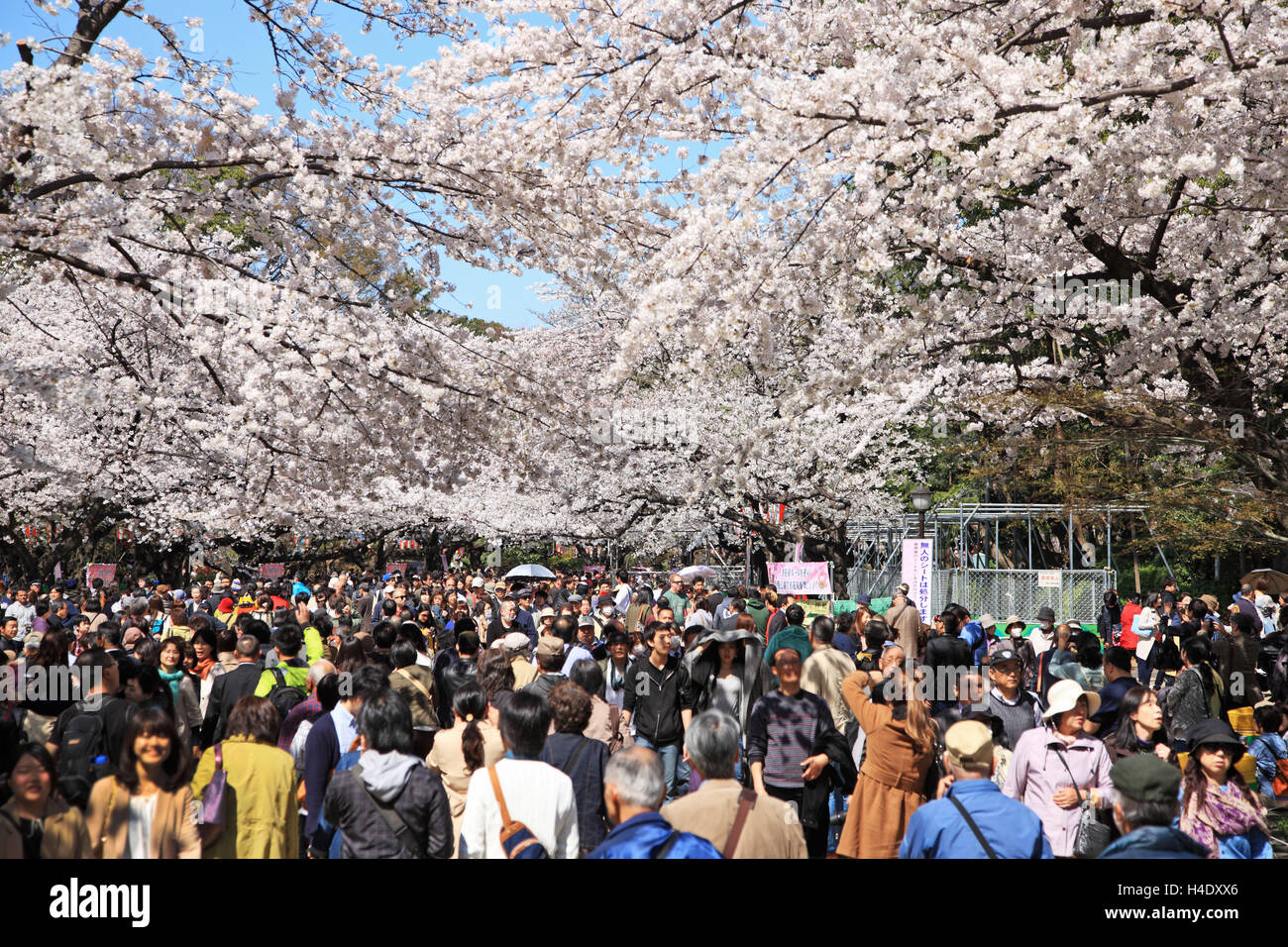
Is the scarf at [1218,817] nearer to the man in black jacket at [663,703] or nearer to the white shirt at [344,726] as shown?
the man in black jacket at [663,703]

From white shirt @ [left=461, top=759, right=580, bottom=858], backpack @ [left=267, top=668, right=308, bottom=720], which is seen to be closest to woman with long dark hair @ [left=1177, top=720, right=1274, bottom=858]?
white shirt @ [left=461, top=759, right=580, bottom=858]

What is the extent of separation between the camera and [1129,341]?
1184cm

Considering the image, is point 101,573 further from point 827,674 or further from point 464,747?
point 464,747

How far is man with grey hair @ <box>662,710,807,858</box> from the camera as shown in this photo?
392 centimetres

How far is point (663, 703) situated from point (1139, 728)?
345 centimetres

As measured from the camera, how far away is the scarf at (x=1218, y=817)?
446cm

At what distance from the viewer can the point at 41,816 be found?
4.11 meters

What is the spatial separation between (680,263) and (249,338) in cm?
320

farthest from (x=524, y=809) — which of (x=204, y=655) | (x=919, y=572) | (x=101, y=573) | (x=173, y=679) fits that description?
(x=101, y=573)

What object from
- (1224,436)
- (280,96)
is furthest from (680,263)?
(1224,436)

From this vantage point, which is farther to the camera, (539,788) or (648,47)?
(648,47)

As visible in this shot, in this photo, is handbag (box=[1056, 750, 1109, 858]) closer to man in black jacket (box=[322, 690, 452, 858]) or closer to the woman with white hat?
the woman with white hat

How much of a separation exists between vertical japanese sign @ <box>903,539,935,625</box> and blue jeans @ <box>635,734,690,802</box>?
777cm

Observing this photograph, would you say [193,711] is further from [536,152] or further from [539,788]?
[536,152]
